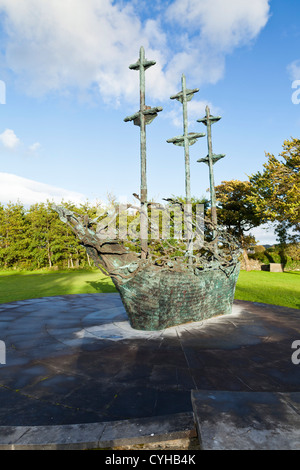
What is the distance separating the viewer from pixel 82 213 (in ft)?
110

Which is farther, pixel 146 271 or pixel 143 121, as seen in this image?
pixel 143 121

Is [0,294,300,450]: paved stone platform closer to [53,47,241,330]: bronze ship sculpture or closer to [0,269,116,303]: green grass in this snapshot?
[53,47,241,330]: bronze ship sculpture

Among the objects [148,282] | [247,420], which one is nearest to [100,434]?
[247,420]

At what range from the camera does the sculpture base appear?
229 inches

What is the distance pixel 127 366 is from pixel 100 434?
74.8 inches

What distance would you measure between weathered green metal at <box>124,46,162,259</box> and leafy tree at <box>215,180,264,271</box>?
25930 mm

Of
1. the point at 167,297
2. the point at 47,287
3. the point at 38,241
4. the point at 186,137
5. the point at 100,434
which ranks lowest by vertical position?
the point at 47,287

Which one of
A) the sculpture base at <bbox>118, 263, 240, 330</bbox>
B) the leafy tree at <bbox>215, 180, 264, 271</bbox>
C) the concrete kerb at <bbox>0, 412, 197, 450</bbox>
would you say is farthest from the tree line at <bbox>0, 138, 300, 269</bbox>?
the concrete kerb at <bbox>0, 412, 197, 450</bbox>

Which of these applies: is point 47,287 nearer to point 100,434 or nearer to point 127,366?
point 127,366

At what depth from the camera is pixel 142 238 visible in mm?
5977

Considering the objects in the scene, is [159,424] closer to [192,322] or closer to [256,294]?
[192,322]

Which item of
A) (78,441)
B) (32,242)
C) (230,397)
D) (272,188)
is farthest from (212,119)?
(32,242)

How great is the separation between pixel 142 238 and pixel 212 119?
23.7ft

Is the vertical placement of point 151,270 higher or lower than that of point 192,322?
higher
